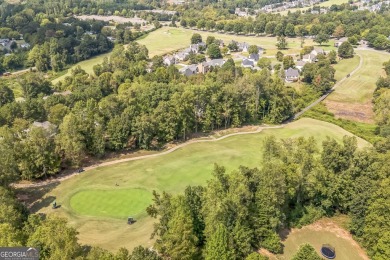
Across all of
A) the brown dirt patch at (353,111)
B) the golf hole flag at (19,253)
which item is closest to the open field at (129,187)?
the golf hole flag at (19,253)

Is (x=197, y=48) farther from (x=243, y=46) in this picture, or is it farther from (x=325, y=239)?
(x=325, y=239)

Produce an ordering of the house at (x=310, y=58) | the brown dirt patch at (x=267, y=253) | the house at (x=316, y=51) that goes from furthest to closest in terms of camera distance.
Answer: the house at (x=316, y=51) → the house at (x=310, y=58) → the brown dirt patch at (x=267, y=253)

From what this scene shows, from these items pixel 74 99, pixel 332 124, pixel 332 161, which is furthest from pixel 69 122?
pixel 332 124

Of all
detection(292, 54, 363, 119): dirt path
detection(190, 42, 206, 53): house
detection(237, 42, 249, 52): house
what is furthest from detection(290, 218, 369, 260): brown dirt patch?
detection(237, 42, 249, 52): house

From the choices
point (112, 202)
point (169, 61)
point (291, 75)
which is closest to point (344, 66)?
point (291, 75)

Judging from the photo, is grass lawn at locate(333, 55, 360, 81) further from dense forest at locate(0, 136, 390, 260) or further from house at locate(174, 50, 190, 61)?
dense forest at locate(0, 136, 390, 260)

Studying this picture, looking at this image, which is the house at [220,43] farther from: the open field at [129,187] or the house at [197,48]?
the open field at [129,187]

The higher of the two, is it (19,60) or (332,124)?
(19,60)

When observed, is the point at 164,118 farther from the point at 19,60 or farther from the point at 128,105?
the point at 19,60
